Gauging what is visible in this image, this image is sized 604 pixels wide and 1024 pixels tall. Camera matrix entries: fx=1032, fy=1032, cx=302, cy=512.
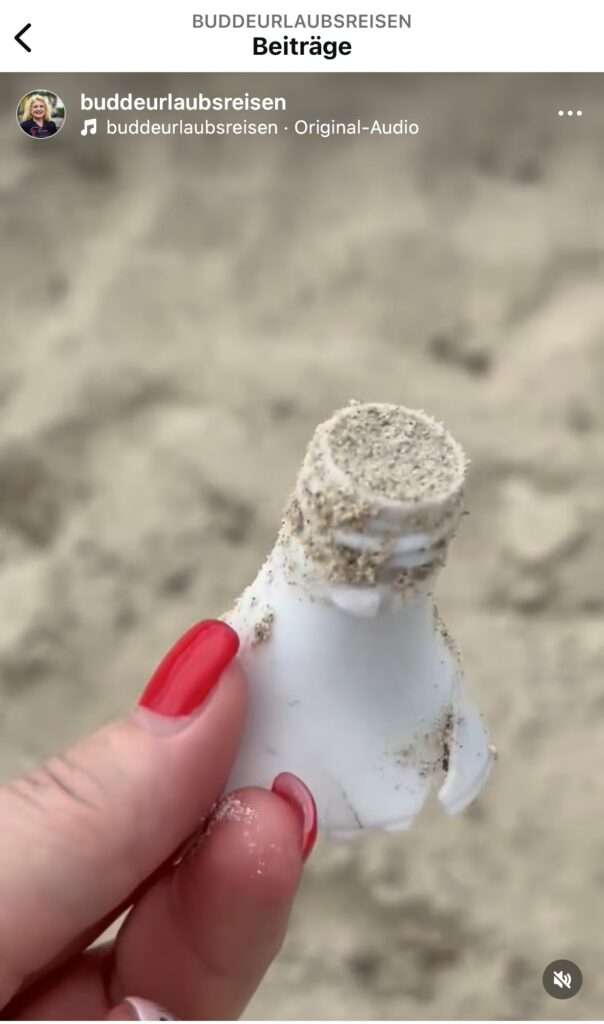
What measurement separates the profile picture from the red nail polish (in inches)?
39.9

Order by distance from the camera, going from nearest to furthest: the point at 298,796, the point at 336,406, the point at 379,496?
the point at 379,496
the point at 298,796
the point at 336,406

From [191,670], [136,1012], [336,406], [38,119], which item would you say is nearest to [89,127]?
[38,119]

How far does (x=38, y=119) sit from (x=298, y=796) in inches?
46.3

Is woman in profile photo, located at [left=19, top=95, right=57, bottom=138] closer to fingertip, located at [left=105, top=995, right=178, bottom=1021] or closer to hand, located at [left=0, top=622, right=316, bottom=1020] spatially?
hand, located at [left=0, top=622, right=316, bottom=1020]

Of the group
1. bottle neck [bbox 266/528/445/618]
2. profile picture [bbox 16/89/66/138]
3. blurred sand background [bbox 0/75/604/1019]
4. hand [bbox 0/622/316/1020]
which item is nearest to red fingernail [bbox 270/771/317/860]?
hand [bbox 0/622/316/1020]

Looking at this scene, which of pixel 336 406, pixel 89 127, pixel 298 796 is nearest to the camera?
pixel 298 796

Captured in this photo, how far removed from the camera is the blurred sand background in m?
1.16

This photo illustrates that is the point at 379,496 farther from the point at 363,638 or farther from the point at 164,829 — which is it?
the point at 164,829

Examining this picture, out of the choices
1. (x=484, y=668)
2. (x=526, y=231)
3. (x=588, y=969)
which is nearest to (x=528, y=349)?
(x=526, y=231)

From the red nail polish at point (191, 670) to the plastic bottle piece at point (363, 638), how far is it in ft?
0.06

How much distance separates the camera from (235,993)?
85 centimetres

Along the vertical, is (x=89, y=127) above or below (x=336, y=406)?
above

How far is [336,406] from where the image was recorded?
148 centimetres

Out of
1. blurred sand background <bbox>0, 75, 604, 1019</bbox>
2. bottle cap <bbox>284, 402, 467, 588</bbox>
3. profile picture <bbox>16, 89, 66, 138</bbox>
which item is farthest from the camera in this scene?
profile picture <bbox>16, 89, 66, 138</bbox>
